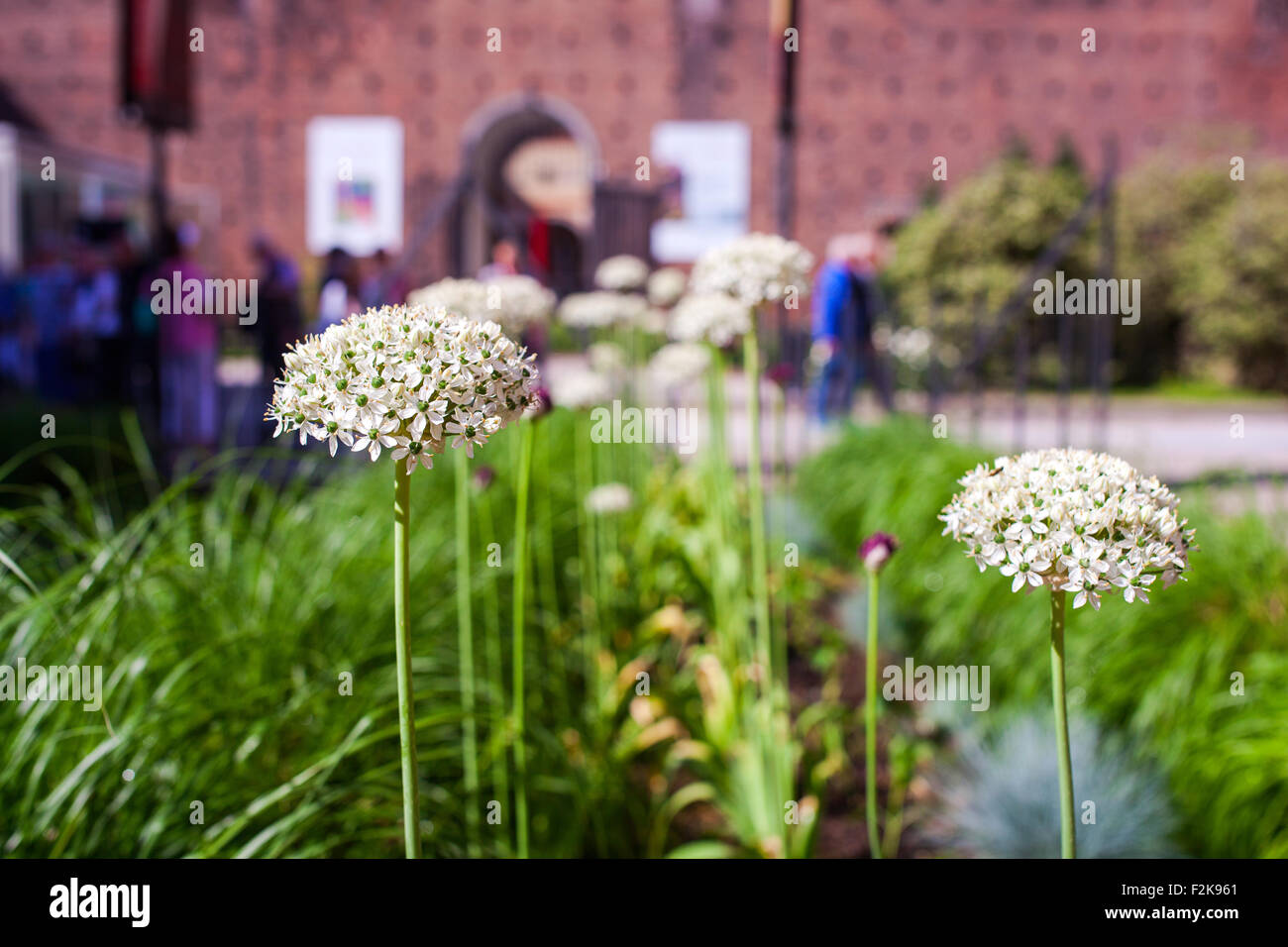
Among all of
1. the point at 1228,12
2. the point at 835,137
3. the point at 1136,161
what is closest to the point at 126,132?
the point at 835,137

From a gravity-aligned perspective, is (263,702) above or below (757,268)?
below

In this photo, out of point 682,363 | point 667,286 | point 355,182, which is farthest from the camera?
point 355,182

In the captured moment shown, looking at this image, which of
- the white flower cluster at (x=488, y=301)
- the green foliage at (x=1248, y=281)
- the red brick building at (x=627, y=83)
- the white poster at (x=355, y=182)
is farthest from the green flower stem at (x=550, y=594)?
the white poster at (x=355, y=182)

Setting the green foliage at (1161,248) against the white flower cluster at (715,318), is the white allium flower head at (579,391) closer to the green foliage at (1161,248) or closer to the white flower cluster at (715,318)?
the white flower cluster at (715,318)

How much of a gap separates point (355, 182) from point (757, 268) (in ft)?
66.0

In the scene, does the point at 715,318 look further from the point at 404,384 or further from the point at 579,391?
the point at 404,384

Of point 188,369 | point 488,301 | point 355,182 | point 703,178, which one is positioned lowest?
point 488,301

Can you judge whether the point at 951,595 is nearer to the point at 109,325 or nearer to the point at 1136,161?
the point at 109,325

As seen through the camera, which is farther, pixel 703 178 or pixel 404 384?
pixel 703 178

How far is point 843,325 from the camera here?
6.79 metres

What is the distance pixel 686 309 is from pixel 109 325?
661 centimetres

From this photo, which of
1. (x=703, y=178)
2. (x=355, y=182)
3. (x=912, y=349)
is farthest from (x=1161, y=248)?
(x=355, y=182)

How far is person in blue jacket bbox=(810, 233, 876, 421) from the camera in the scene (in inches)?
254
